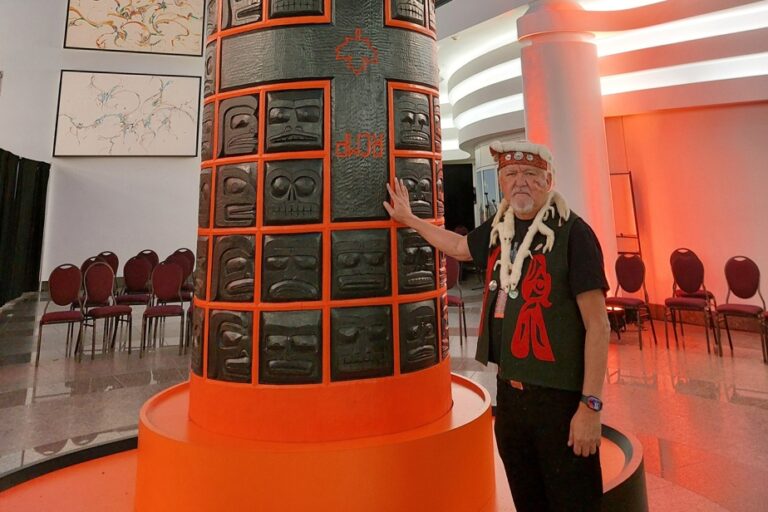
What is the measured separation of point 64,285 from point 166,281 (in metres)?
1.05

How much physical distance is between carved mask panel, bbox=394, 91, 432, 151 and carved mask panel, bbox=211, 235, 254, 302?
0.71 m

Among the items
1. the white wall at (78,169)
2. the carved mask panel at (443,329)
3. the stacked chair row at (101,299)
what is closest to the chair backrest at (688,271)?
the carved mask panel at (443,329)

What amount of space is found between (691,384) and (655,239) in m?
3.27

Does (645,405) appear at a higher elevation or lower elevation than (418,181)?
lower

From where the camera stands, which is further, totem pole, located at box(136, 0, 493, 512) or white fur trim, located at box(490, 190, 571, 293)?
totem pole, located at box(136, 0, 493, 512)

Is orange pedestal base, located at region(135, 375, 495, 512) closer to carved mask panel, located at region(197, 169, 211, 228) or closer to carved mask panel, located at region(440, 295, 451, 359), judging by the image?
carved mask panel, located at region(440, 295, 451, 359)

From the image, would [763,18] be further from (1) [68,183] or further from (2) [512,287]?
(1) [68,183]

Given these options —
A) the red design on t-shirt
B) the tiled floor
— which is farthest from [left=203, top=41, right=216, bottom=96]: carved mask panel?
the tiled floor

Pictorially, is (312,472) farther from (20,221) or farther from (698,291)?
(20,221)

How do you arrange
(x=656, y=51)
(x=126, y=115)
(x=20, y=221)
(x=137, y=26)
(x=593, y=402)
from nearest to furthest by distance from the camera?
1. (x=593, y=402)
2. (x=656, y=51)
3. (x=20, y=221)
4. (x=126, y=115)
5. (x=137, y=26)

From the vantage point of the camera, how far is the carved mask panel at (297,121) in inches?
67.4

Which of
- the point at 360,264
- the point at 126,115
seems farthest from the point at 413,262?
the point at 126,115

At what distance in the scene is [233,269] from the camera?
1752 mm

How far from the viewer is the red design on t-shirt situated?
134cm
